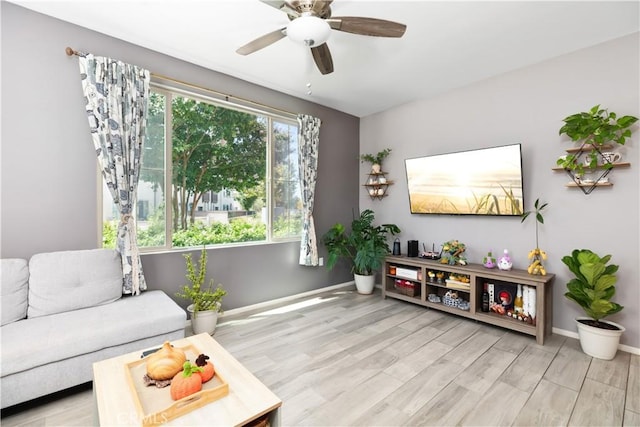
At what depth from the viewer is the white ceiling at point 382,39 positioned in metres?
2.12

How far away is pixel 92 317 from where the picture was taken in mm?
1980

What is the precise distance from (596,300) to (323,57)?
2885mm

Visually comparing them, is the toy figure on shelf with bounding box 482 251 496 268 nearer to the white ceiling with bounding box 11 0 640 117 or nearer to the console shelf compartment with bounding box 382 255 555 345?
the console shelf compartment with bounding box 382 255 555 345

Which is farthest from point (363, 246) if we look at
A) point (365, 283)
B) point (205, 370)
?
point (205, 370)

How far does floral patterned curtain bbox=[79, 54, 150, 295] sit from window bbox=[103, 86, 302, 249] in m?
0.18

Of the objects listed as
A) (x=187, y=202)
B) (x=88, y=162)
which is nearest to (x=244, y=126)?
(x=187, y=202)

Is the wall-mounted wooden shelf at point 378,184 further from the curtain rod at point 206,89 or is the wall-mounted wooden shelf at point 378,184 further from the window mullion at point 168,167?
the window mullion at point 168,167

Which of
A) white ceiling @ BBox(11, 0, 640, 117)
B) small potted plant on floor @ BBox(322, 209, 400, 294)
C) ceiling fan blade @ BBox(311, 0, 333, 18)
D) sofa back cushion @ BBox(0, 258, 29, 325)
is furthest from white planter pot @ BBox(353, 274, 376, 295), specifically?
sofa back cushion @ BBox(0, 258, 29, 325)

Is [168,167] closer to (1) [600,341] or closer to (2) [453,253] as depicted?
(2) [453,253]

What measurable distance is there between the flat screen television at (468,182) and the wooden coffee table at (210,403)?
9.65ft

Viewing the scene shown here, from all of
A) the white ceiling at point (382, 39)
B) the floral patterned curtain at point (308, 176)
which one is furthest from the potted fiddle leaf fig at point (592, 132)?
the floral patterned curtain at point (308, 176)

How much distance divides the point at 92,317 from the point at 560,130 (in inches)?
162

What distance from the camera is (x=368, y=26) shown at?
1.88 metres

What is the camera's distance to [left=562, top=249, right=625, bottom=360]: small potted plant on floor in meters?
2.22
